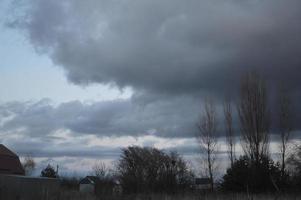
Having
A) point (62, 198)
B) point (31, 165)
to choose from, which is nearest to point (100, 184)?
point (62, 198)

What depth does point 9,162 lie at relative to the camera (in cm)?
8438

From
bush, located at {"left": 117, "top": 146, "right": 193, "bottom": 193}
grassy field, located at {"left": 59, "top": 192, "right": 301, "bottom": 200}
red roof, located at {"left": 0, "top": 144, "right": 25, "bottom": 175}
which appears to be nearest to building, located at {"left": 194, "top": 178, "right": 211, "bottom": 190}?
bush, located at {"left": 117, "top": 146, "right": 193, "bottom": 193}

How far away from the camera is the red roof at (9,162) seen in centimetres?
8256

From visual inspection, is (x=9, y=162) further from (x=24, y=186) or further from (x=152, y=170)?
(x=24, y=186)

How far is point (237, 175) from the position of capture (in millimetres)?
48938

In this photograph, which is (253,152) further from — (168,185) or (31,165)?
(31,165)

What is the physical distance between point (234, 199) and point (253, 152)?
13.3 metres

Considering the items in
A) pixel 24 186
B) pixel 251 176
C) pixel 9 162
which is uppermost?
pixel 9 162

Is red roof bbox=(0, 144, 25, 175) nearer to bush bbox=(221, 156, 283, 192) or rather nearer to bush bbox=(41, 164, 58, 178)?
bush bbox=(41, 164, 58, 178)

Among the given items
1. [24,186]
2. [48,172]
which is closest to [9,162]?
[48,172]

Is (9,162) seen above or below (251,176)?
above

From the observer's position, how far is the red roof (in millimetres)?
82562

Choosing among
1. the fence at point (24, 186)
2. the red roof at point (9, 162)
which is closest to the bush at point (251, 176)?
the fence at point (24, 186)

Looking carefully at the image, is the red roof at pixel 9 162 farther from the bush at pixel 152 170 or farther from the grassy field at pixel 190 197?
the grassy field at pixel 190 197
